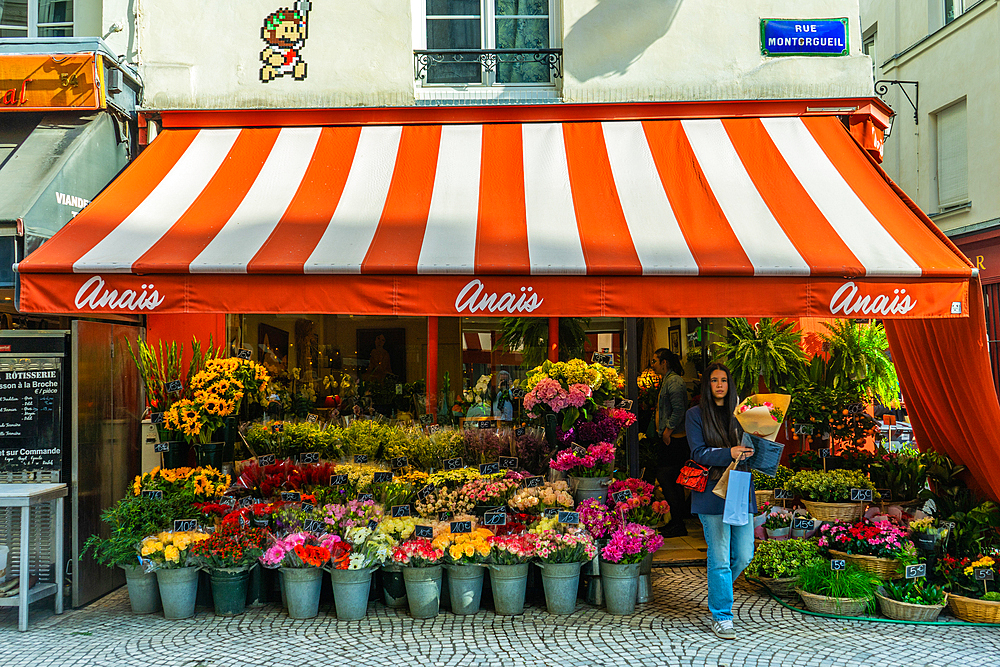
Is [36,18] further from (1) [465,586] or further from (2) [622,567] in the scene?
(2) [622,567]

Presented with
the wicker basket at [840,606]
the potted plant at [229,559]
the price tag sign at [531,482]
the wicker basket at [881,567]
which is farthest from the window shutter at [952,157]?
the potted plant at [229,559]

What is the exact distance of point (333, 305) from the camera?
4.99 m

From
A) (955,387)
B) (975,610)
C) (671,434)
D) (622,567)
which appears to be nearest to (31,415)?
(622,567)

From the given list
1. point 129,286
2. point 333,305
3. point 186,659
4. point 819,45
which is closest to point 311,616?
point 186,659

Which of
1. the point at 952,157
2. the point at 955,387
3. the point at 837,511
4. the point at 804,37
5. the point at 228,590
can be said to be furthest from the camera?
the point at 952,157

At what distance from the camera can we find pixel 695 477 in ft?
16.1

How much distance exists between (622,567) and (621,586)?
0.14 metres

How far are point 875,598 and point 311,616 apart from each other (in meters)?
4.00

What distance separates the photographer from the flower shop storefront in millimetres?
4980

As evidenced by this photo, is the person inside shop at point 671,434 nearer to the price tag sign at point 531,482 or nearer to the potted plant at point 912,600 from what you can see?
the price tag sign at point 531,482

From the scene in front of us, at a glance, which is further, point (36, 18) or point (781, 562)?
point (36, 18)

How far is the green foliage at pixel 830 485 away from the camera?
20.1ft

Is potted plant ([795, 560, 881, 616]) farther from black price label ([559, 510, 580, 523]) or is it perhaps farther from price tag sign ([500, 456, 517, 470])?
price tag sign ([500, 456, 517, 470])

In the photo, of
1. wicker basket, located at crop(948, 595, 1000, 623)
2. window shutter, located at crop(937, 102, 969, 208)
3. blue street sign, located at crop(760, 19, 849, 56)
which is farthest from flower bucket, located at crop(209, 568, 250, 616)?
window shutter, located at crop(937, 102, 969, 208)
